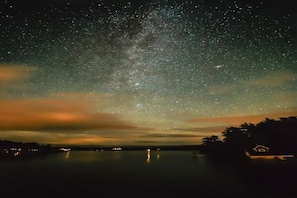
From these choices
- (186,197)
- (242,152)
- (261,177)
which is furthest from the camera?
(242,152)

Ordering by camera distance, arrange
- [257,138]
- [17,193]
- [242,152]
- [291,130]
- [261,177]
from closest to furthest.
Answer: [17,193] < [261,177] < [291,130] < [257,138] < [242,152]

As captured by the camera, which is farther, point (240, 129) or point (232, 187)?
point (240, 129)

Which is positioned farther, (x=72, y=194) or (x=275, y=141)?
(x=275, y=141)

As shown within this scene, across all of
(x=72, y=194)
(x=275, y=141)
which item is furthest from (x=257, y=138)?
(x=72, y=194)

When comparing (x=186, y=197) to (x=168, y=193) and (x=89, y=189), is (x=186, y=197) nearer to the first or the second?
(x=168, y=193)

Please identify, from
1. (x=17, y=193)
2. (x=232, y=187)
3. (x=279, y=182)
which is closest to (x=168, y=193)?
(x=232, y=187)

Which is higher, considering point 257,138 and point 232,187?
point 257,138

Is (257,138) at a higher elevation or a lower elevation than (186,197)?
higher

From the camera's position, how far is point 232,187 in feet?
193

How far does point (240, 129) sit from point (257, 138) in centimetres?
2766

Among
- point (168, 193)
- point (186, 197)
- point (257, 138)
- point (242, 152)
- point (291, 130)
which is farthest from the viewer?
point (242, 152)

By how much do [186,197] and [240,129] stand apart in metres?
76.5

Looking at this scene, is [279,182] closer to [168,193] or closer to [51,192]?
[168,193]

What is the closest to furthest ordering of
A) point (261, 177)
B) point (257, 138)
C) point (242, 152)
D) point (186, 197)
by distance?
point (186, 197) → point (261, 177) → point (257, 138) → point (242, 152)
